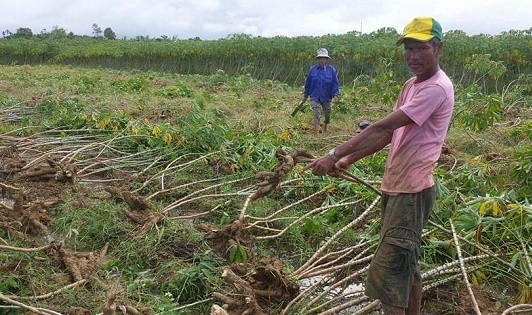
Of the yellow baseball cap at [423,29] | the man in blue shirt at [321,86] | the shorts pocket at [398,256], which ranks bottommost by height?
the shorts pocket at [398,256]

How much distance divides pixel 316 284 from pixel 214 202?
1.93m

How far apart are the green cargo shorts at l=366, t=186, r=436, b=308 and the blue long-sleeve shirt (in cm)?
626

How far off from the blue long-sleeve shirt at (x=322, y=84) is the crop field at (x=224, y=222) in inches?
42.0

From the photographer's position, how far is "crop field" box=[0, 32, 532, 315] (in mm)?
3344

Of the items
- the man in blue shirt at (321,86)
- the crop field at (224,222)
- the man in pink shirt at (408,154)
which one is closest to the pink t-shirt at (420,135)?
the man in pink shirt at (408,154)

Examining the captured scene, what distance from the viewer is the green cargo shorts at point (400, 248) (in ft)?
8.81

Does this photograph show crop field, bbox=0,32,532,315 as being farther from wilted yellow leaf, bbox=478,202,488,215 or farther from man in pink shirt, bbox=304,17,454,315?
man in pink shirt, bbox=304,17,454,315

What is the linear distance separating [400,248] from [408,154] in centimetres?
46

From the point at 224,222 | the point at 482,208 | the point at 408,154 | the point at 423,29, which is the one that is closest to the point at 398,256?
the point at 408,154

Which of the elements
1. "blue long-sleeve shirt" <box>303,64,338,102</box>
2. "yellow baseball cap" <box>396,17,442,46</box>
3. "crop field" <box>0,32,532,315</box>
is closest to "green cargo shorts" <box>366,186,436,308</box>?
"crop field" <box>0,32,532,315</box>

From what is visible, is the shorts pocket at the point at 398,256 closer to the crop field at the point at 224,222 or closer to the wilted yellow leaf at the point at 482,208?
the crop field at the point at 224,222

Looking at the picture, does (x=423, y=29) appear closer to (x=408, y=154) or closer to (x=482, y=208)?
(x=408, y=154)

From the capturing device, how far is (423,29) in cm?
253

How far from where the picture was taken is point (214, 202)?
17.1 feet
